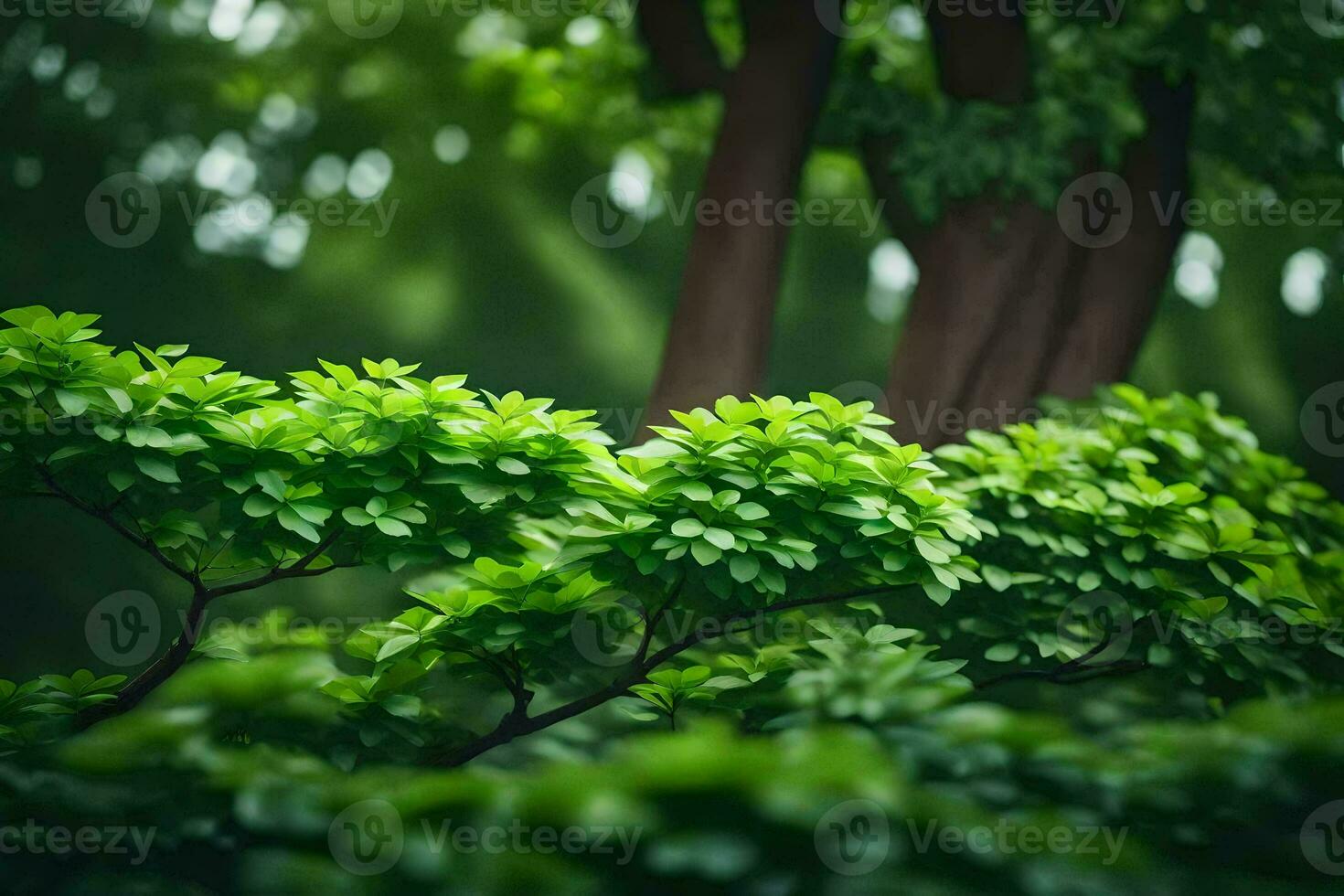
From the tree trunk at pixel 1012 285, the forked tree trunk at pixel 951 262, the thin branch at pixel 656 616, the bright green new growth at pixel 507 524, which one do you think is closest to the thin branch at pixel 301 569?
the bright green new growth at pixel 507 524

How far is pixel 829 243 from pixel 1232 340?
4.60 m

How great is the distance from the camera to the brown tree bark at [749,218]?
6742 millimetres

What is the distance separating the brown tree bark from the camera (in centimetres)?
674

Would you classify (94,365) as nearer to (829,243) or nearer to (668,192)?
(668,192)

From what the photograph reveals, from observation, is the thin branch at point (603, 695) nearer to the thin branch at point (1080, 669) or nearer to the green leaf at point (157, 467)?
the thin branch at point (1080, 669)

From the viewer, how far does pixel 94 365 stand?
3.73 meters

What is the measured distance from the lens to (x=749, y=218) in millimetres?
6809

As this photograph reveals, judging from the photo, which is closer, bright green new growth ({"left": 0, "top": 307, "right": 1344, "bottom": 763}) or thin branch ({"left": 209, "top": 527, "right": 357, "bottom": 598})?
bright green new growth ({"left": 0, "top": 307, "right": 1344, "bottom": 763})

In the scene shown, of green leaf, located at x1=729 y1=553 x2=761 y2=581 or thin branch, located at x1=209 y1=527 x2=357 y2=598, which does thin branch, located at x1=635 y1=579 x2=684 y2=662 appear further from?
thin branch, located at x1=209 y1=527 x2=357 y2=598

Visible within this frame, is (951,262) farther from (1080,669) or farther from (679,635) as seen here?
(679,635)

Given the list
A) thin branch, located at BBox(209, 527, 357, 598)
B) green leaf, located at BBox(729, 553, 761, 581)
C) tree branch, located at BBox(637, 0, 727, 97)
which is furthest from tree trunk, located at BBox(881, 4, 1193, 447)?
thin branch, located at BBox(209, 527, 357, 598)

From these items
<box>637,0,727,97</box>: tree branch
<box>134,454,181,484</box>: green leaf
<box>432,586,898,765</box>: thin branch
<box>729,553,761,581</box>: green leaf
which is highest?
<box>637,0,727,97</box>: tree branch

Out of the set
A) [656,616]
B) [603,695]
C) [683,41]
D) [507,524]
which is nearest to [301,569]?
[507,524]

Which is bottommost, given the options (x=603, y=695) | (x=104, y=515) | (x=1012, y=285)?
(x=603, y=695)
